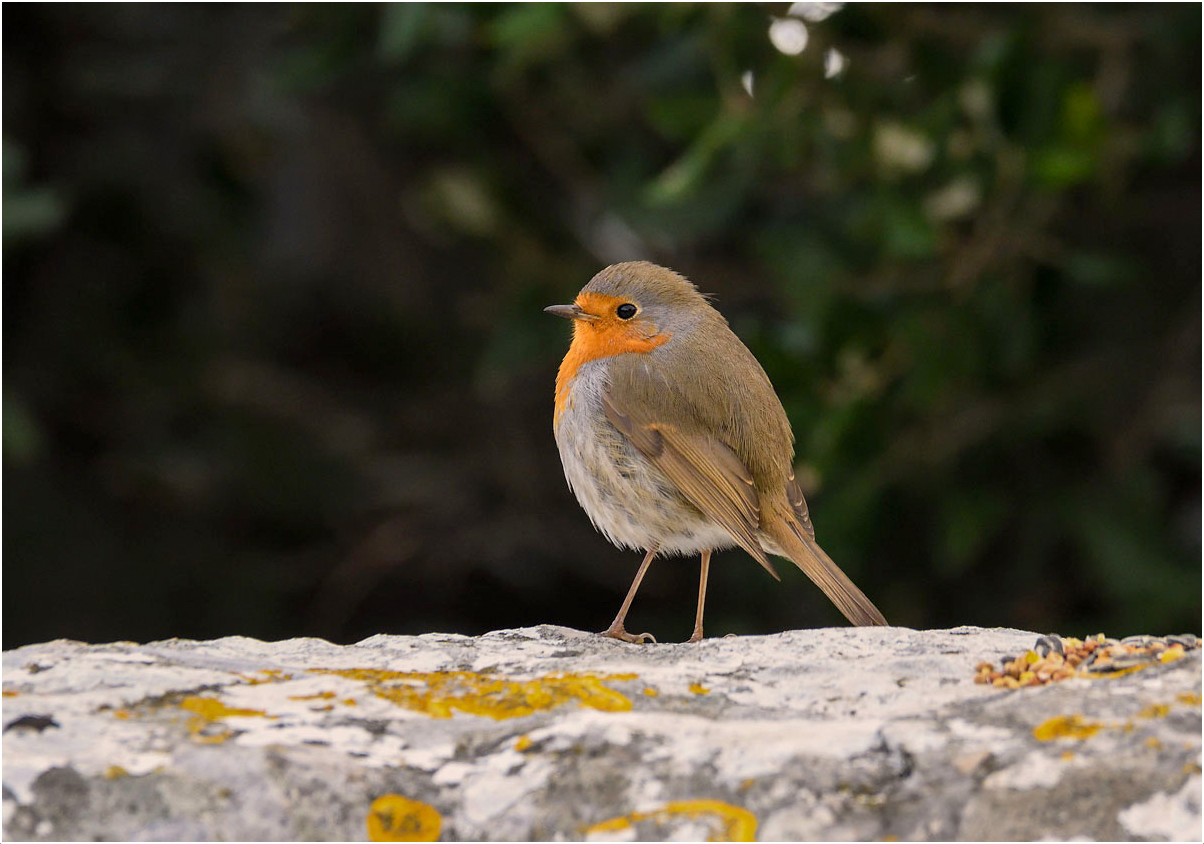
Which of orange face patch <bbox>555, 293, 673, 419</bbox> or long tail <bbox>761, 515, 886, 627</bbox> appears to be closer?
long tail <bbox>761, 515, 886, 627</bbox>

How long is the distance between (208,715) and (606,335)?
2.26 meters

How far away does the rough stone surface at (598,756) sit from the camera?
2.01 metres

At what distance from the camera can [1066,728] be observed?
2.13 metres

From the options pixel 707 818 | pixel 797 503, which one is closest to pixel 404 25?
pixel 797 503

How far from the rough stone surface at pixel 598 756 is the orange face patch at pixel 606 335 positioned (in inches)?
72.1

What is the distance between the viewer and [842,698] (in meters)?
2.45

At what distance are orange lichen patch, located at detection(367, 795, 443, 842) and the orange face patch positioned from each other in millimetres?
2257

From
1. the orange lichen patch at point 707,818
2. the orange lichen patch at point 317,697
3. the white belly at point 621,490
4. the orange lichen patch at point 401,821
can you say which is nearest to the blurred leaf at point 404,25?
the white belly at point 621,490

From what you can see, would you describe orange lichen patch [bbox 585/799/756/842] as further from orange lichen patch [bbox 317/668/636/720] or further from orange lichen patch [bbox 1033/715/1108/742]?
orange lichen patch [bbox 1033/715/1108/742]

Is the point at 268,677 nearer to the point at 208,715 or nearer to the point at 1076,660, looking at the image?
the point at 208,715

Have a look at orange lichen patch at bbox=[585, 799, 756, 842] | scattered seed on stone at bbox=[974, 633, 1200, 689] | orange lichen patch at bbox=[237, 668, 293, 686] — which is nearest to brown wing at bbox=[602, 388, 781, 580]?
scattered seed on stone at bbox=[974, 633, 1200, 689]

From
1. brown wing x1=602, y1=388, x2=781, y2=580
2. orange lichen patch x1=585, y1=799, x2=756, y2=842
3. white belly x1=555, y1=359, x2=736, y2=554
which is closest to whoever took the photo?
orange lichen patch x1=585, y1=799, x2=756, y2=842

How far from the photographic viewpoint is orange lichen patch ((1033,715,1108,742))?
6.93 feet

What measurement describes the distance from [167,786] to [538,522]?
4657 millimetres
